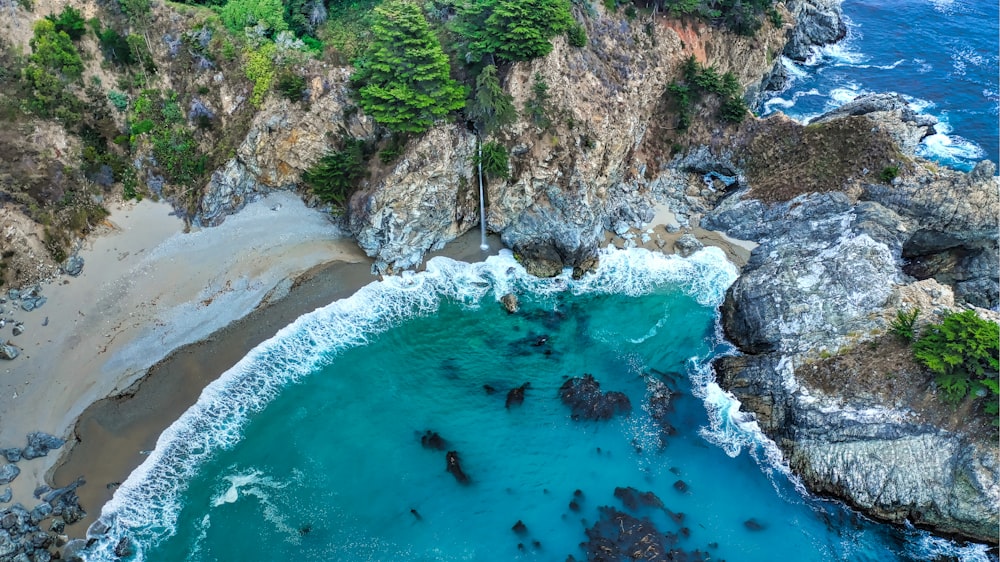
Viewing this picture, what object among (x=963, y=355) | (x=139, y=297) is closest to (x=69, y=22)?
(x=139, y=297)

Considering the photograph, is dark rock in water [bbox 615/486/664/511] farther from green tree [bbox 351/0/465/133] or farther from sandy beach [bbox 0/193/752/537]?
green tree [bbox 351/0/465/133]

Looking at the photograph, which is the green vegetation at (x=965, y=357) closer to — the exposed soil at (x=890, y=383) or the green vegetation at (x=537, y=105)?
the exposed soil at (x=890, y=383)

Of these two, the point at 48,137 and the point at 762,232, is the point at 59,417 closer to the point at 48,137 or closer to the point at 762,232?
the point at 48,137

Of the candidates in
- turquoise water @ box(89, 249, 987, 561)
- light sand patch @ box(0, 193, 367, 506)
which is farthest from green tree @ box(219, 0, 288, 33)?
turquoise water @ box(89, 249, 987, 561)

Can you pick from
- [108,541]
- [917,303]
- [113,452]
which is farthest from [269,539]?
[917,303]

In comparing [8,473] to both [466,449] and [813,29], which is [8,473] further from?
[813,29]

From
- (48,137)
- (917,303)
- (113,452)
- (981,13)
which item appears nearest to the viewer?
(113,452)
